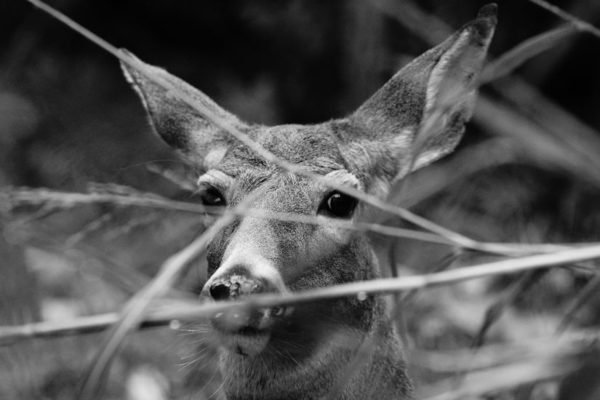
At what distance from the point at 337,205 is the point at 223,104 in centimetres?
443

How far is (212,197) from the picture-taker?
3.69m

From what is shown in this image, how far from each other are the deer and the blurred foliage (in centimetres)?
77

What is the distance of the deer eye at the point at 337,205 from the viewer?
3433 mm

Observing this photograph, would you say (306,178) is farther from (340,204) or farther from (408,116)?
(408,116)

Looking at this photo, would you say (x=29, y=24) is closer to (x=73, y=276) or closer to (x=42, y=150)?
(x=42, y=150)

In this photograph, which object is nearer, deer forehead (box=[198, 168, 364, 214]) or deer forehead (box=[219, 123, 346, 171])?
deer forehead (box=[198, 168, 364, 214])

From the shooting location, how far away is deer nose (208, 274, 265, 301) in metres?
2.53

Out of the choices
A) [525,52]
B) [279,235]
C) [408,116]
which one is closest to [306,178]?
[279,235]

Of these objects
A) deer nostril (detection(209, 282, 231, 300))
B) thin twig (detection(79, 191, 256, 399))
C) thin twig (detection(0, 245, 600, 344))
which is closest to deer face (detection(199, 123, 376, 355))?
deer nostril (detection(209, 282, 231, 300))

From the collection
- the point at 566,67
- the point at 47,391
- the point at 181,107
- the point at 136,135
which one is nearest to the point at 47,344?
the point at 47,391

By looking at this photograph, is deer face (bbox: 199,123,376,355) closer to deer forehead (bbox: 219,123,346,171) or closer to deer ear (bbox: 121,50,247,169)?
deer forehead (bbox: 219,123,346,171)

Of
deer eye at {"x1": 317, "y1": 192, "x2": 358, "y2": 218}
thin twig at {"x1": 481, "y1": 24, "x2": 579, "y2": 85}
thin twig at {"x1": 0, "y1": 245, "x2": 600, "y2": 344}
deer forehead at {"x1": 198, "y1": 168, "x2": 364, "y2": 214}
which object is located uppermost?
thin twig at {"x1": 481, "y1": 24, "x2": 579, "y2": 85}

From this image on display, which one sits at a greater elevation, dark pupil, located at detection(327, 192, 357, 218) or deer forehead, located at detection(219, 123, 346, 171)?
deer forehead, located at detection(219, 123, 346, 171)

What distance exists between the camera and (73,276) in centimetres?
621
